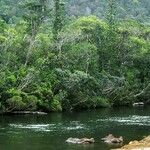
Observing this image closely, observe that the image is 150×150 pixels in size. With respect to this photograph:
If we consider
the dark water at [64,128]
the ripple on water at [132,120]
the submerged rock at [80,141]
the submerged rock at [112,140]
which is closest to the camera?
the dark water at [64,128]

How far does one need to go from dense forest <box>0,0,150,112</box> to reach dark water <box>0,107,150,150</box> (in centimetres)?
762

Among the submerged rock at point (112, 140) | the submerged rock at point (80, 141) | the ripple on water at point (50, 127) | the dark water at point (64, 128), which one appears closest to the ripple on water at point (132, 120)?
the dark water at point (64, 128)

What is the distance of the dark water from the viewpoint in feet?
183

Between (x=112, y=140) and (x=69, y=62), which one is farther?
(x=69, y=62)

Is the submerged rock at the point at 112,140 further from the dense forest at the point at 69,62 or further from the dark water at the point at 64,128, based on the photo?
the dense forest at the point at 69,62

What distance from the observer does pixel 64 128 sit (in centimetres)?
7138

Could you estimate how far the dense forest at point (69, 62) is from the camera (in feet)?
318

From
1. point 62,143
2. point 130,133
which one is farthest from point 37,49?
point 62,143

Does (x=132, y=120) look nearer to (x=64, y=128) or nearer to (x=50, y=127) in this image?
(x=64, y=128)

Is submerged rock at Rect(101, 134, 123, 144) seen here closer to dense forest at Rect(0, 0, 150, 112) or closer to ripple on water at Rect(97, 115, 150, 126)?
ripple on water at Rect(97, 115, 150, 126)

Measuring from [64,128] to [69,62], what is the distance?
42.5 metres

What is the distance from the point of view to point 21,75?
322 ft

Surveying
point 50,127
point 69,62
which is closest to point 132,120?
point 50,127

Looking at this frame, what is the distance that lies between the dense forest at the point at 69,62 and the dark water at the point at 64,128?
762 cm
